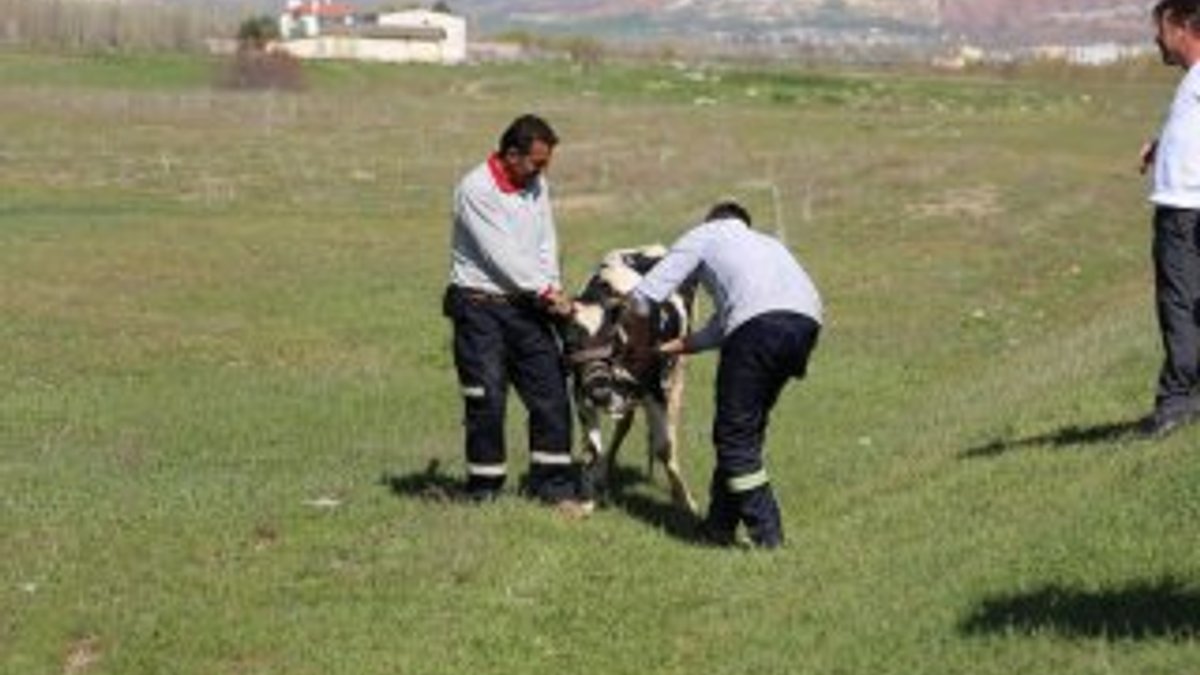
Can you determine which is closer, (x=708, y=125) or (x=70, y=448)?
(x=70, y=448)

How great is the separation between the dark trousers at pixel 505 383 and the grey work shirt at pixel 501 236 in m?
0.16

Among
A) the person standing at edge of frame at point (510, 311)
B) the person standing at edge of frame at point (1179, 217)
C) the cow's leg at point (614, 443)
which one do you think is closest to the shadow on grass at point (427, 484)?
the person standing at edge of frame at point (510, 311)

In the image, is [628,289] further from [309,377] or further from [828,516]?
[309,377]

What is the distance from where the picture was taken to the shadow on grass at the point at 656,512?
11859 mm

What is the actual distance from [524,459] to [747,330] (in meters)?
4.62

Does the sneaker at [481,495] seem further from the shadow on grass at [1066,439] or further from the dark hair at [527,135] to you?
the shadow on grass at [1066,439]

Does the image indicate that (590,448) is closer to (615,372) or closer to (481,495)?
(615,372)

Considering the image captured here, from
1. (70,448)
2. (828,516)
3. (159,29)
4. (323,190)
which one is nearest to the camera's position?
(828,516)

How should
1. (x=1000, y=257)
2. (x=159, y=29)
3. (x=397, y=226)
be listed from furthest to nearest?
(x=159, y=29) < (x=397, y=226) < (x=1000, y=257)

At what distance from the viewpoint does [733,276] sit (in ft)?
35.5

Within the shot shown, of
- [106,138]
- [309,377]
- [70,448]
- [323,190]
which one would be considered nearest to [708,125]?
[106,138]

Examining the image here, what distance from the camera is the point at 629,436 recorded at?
1634 cm

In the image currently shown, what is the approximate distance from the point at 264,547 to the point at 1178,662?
5.57 m

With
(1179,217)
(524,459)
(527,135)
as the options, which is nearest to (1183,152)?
(1179,217)
